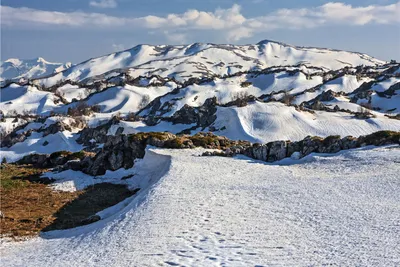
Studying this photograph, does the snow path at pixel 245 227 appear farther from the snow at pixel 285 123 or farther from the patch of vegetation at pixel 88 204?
the snow at pixel 285 123

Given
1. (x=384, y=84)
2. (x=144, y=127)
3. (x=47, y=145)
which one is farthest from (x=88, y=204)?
(x=384, y=84)

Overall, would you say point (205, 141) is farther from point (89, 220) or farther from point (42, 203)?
point (89, 220)

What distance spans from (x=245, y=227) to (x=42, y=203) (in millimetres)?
18813

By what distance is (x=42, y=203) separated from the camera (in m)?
30.0

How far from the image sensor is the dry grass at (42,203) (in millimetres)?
23719

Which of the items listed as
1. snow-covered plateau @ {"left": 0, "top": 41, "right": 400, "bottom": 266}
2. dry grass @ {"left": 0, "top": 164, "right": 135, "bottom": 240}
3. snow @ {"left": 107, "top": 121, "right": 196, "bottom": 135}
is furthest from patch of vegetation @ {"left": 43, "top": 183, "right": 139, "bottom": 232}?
snow @ {"left": 107, "top": 121, "right": 196, "bottom": 135}

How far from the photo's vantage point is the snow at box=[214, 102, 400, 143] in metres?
93.9

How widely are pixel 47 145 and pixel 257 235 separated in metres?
128

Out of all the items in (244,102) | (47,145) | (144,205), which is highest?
(244,102)

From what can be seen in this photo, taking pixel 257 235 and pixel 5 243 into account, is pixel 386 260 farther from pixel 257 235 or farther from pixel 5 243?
pixel 5 243

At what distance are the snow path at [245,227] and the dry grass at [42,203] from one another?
2714 mm

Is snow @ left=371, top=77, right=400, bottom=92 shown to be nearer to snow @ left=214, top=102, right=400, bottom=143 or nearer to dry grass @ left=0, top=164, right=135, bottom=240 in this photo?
snow @ left=214, top=102, right=400, bottom=143

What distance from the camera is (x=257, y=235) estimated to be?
55.4 feet

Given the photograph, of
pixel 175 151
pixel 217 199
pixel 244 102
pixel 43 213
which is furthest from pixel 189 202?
pixel 244 102
